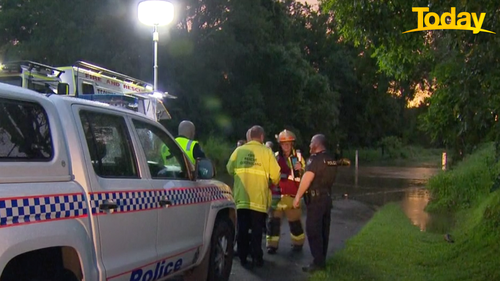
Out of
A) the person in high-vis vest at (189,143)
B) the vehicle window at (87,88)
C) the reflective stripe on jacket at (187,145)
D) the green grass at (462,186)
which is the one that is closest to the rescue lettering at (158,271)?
the person in high-vis vest at (189,143)

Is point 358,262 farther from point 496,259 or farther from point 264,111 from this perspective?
point 264,111

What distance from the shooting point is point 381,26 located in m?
8.24

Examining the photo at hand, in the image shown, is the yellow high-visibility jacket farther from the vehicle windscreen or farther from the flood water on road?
the flood water on road

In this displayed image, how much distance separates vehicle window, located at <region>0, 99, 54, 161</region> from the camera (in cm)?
363

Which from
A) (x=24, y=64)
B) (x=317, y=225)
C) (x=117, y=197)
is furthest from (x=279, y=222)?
(x=117, y=197)

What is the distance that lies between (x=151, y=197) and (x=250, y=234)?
135 inches

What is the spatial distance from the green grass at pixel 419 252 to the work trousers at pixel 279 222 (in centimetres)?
73

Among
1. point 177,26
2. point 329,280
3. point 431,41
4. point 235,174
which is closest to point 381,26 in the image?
point 431,41

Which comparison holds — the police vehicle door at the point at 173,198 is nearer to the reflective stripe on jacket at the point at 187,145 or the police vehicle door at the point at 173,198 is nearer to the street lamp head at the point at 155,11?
the reflective stripe on jacket at the point at 187,145

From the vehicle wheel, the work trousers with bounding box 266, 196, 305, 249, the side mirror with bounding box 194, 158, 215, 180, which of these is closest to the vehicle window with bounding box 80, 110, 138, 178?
the side mirror with bounding box 194, 158, 215, 180

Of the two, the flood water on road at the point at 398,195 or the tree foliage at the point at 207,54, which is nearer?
the flood water on road at the point at 398,195

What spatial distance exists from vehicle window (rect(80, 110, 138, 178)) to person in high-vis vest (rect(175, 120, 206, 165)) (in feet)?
7.02

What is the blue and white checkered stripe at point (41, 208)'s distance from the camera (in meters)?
3.32

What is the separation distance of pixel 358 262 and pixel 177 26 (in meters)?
25.1
